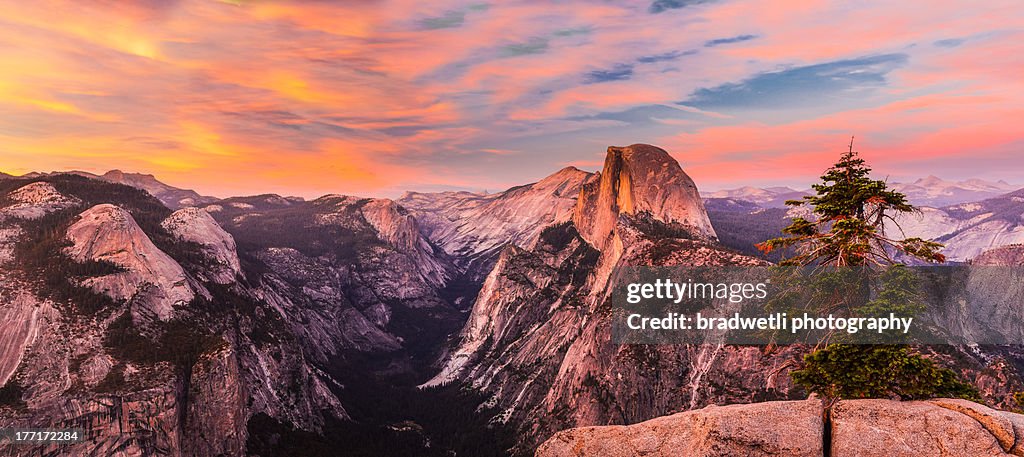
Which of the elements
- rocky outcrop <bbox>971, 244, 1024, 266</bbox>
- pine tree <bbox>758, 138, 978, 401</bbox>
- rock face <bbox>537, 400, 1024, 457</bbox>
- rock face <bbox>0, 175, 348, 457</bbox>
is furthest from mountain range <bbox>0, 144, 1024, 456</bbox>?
rock face <bbox>537, 400, 1024, 457</bbox>

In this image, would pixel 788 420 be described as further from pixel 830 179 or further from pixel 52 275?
pixel 52 275

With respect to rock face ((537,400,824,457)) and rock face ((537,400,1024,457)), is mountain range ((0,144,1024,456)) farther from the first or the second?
rock face ((537,400,824,457))

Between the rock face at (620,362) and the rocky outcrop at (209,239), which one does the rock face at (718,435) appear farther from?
the rocky outcrop at (209,239)

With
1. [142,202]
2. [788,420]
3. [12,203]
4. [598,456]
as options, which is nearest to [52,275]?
[12,203]

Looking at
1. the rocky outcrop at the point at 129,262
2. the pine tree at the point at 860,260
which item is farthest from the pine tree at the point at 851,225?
the rocky outcrop at the point at 129,262

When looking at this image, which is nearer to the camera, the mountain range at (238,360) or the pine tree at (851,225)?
the pine tree at (851,225)

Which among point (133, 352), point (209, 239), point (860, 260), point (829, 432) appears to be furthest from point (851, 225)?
point (209, 239)
